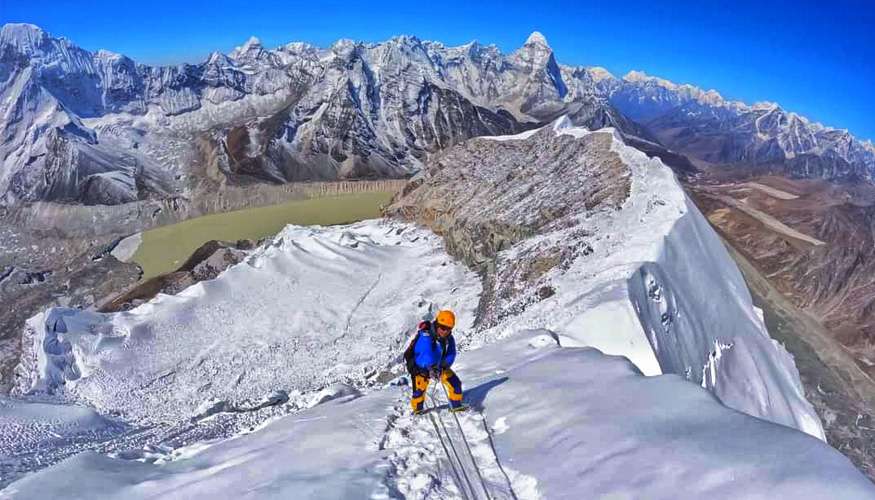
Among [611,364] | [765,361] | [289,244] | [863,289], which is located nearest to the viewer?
[611,364]

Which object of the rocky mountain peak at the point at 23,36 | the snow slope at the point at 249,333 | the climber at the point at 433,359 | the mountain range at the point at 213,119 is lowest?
the snow slope at the point at 249,333

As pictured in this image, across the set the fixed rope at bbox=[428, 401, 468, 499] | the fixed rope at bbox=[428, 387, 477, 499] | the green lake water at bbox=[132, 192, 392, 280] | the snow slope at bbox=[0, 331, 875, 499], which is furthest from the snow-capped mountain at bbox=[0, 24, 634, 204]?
the fixed rope at bbox=[428, 401, 468, 499]

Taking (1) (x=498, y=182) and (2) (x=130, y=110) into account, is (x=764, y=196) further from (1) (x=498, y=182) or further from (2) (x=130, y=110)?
(2) (x=130, y=110)

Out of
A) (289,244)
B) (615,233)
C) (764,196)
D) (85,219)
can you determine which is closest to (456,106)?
(764,196)

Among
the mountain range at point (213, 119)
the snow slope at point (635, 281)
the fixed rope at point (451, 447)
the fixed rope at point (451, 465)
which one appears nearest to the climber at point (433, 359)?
the fixed rope at point (451, 447)

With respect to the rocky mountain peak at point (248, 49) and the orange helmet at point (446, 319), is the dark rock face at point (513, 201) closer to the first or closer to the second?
the orange helmet at point (446, 319)
